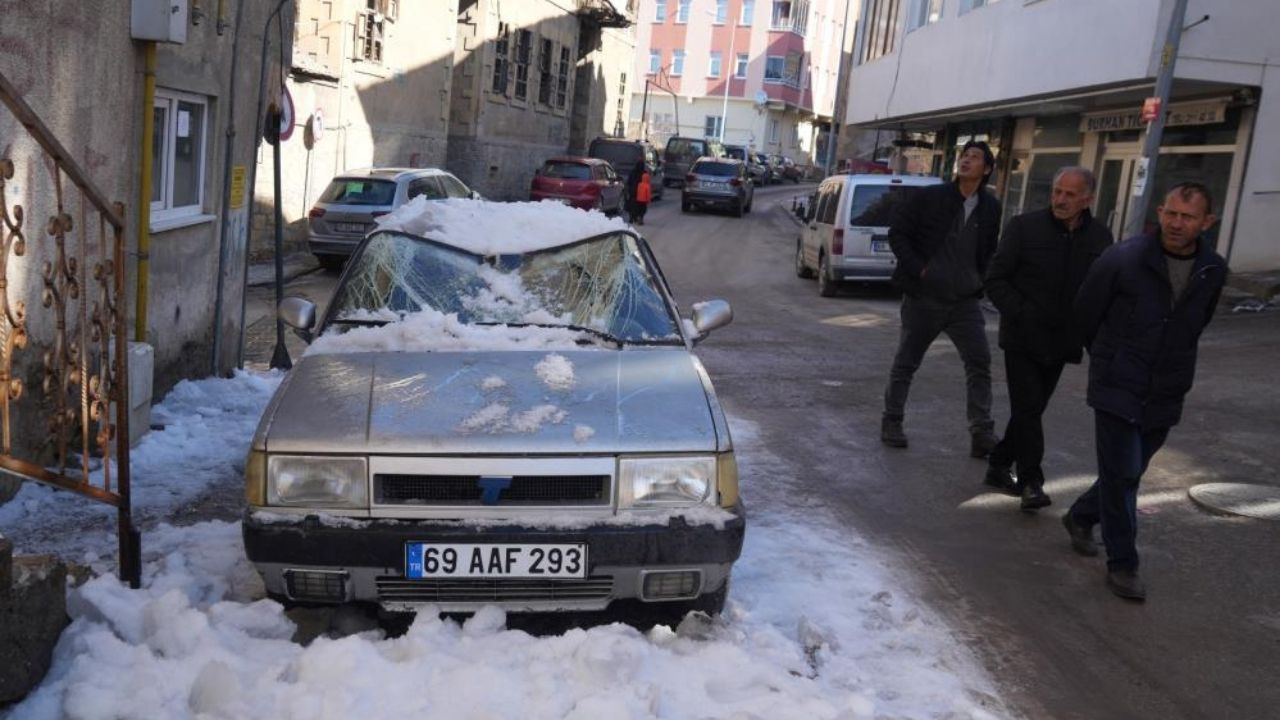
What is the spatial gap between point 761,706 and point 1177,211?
2.92 m

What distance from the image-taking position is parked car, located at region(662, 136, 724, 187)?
47.2m

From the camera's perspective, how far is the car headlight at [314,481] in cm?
387

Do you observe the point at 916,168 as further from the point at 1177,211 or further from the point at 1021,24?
the point at 1177,211

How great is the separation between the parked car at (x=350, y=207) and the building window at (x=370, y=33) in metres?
5.34

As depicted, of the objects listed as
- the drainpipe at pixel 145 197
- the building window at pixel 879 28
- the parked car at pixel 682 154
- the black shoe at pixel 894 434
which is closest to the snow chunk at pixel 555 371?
the drainpipe at pixel 145 197

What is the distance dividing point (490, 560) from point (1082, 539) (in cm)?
332

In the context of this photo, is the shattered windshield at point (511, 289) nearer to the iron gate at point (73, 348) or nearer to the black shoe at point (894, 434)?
the iron gate at point (73, 348)

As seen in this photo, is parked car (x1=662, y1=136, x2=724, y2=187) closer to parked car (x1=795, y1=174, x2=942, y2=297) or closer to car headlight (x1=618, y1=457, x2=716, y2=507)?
parked car (x1=795, y1=174, x2=942, y2=297)

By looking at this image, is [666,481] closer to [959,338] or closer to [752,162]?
[959,338]

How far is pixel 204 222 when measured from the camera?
830cm

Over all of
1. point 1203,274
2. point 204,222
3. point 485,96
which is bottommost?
point 204,222

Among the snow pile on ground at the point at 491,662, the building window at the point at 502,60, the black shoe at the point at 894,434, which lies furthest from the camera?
the building window at the point at 502,60

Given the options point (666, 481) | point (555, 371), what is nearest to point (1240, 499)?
point (666, 481)

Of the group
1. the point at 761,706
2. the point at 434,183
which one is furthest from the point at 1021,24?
the point at 761,706
